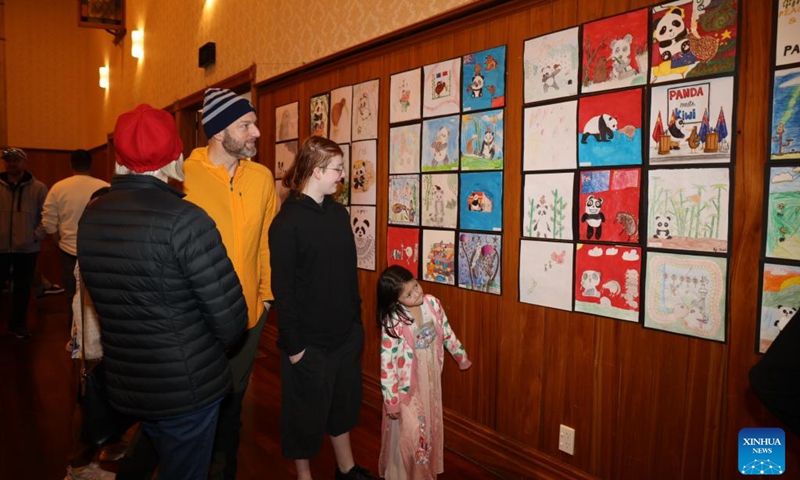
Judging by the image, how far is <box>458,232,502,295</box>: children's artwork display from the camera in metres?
2.53

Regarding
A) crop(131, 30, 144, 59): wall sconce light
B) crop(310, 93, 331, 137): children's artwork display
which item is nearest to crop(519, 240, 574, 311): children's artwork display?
crop(310, 93, 331, 137): children's artwork display

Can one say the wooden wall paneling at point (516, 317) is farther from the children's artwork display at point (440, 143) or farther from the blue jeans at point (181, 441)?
the blue jeans at point (181, 441)

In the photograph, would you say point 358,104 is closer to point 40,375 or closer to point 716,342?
point 716,342

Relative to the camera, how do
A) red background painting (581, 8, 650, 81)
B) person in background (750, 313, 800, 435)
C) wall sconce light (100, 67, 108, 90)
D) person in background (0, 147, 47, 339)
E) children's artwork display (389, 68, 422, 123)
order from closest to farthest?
person in background (750, 313, 800, 435) < red background painting (581, 8, 650, 81) < children's artwork display (389, 68, 422, 123) < person in background (0, 147, 47, 339) < wall sconce light (100, 67, 108, 90)

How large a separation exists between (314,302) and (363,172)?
1.54 m

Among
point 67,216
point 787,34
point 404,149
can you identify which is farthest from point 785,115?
point 67,216

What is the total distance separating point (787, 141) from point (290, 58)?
3490 millimetres

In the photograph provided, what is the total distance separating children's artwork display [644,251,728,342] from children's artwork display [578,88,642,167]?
1.31 feet

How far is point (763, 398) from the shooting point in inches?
43.7

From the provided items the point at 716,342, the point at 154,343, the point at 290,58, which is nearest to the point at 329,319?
the point at 154,343

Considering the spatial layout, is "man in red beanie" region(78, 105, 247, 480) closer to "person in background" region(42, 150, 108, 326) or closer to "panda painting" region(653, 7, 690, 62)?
"panda painting" region(653, 7, 690, 62)

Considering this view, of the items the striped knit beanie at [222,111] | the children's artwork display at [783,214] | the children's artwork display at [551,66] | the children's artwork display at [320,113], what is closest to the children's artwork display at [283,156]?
the children's artwork display at [320,113]

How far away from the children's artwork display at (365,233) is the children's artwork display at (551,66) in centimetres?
137

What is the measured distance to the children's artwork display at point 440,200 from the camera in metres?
2.75
